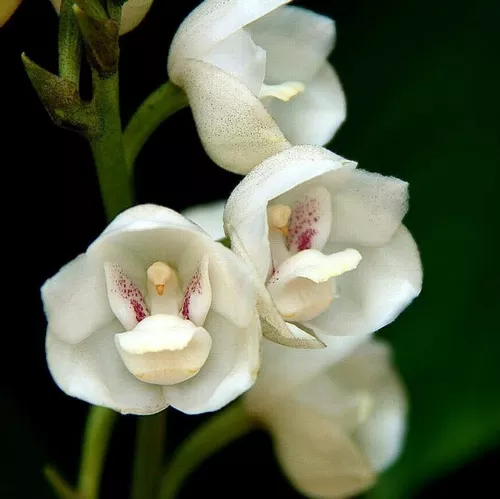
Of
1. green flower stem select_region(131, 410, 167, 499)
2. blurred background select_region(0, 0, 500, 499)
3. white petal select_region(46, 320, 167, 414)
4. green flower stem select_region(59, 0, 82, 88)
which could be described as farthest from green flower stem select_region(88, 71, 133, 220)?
blurred background select_region(0, 0, 500, 499)

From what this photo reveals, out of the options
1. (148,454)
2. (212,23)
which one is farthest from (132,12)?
(148,454)

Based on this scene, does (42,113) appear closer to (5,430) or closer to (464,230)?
(5,430)

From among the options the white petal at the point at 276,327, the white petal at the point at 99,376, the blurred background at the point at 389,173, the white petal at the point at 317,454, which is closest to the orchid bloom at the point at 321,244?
the white petal at the point at 276,327

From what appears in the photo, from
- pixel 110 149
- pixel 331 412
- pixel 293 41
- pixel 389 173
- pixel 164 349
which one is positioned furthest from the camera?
pixel 389 173

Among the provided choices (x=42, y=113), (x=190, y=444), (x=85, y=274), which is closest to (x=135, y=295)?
(x=85, y=274)

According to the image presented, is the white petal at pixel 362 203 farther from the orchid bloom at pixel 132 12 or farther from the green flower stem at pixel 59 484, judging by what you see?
the green flower stem at pixel 59 484

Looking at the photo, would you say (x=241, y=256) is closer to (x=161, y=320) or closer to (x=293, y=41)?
(x=161, y=320)

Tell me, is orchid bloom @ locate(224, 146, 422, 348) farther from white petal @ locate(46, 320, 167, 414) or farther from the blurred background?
the blurred background
